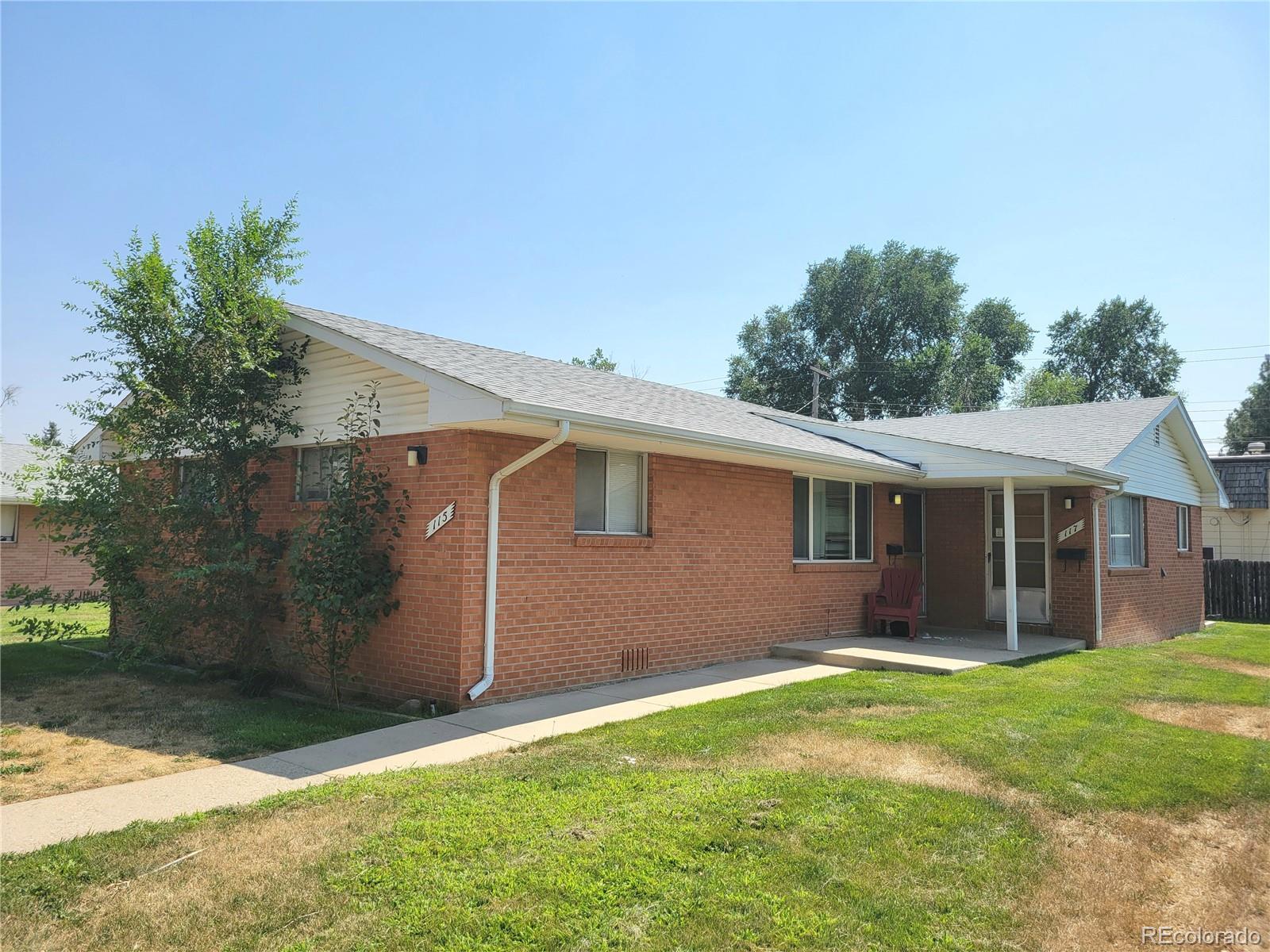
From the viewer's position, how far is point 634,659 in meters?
8.85

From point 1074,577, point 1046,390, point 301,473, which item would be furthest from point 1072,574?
point 1046,390

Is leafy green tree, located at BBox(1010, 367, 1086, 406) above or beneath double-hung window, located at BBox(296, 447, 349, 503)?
above

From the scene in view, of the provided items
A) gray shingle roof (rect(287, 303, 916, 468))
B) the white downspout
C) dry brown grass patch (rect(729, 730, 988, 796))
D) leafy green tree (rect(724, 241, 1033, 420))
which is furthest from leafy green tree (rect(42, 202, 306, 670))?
leafy green tree (rect(724, 241, 1033, 420))

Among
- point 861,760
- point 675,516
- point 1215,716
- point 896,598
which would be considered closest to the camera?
point 861,760

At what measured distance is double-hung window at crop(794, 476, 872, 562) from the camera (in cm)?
1164

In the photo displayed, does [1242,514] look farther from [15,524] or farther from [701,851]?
[15,524]

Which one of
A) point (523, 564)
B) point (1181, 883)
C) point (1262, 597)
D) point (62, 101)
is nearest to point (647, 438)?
point (523, 564)

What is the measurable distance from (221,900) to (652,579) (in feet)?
19.6

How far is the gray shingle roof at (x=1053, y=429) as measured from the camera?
1235 centimetres

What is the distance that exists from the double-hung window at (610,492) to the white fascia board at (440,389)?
5.89ft

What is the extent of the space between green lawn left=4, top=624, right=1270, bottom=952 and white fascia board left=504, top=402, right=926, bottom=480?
2.64 metres

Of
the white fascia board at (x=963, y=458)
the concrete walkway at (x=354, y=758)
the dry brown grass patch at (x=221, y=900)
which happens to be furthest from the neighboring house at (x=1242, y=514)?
the dry brown grass patch at (x=221, y=900)

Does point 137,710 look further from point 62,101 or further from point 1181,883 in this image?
point 1181,883

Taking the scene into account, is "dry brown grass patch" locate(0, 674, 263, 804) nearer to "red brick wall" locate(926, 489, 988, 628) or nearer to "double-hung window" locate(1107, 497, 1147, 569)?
"red brick wall" locate(926, 489, 988, 628)
